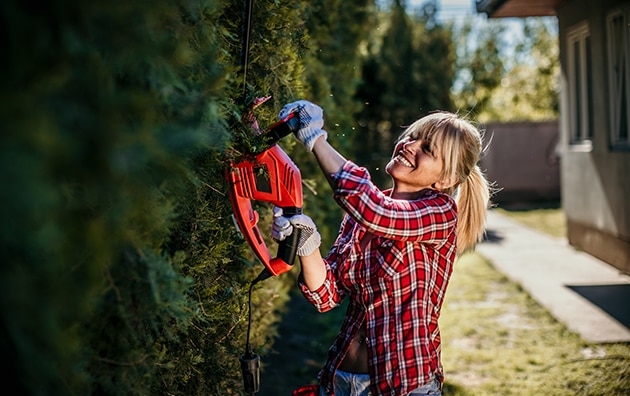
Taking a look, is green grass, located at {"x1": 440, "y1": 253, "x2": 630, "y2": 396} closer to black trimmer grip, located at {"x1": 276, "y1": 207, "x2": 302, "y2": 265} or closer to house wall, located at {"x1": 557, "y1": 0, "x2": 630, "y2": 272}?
house wall, located at {"x1": 557, "y1": 0, "x2": 630, "y2": 272}

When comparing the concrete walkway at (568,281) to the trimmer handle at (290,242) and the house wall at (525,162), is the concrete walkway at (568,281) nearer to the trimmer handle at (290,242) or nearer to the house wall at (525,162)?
the trimmer handle at (290,242)

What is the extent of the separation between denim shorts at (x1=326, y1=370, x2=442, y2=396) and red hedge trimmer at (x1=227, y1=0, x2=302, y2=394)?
0.94 feet

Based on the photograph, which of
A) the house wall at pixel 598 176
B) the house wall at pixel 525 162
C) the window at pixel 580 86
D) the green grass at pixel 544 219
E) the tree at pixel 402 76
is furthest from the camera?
the house wall at pixel 525 162

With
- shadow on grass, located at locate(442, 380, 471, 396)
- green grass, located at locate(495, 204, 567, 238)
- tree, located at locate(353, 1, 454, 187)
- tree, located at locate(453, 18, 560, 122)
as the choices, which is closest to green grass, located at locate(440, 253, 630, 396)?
shadow on grass, located at locate(442, 380, 471, 396)

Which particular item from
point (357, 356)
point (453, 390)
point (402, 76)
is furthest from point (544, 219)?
point (357, 356)

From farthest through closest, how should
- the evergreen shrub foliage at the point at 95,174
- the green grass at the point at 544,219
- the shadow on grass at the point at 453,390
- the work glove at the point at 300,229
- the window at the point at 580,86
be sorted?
1. the green grass at the point at 544,219
2. the window at the point at 580,86
3. the shadow on grass at the point at 453,390
4. the work glove at the point at 300,229
5. the evergreen shrub foliage at the point at 95,174

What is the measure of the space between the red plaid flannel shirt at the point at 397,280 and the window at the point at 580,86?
251 inches

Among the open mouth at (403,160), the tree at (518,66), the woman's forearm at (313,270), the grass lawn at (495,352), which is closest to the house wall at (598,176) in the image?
the grass lawn at (495,352)

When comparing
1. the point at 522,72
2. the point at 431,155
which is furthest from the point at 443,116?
the point at 522,72

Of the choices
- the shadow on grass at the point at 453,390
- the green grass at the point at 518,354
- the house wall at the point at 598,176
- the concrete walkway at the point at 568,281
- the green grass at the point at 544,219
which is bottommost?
the green grass at the point at 544,219

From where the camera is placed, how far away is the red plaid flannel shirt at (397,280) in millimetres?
2002

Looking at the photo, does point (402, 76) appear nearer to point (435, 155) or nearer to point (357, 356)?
point (435, 155)

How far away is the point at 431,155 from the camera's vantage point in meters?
2.26

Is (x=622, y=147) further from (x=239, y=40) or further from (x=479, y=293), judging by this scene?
(x=239, y=40)
